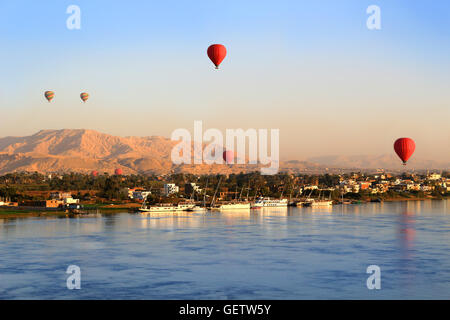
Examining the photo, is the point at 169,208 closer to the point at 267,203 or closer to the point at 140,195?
the point at 140,195

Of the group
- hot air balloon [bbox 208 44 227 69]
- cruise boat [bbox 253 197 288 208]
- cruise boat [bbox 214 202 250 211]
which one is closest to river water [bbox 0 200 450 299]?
hot air balloon [bbox 208 44 227 69]

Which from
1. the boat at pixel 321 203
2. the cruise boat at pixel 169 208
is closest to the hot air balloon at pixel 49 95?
the cruise boat at pixel 169 208

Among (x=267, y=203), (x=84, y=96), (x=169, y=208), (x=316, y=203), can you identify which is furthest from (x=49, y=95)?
(x=316, y=203)

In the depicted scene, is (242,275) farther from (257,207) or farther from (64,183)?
(64,183)

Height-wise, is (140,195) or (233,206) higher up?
(140,195)

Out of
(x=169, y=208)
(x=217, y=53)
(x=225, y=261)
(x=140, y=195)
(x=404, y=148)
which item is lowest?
(x=225, y=261)

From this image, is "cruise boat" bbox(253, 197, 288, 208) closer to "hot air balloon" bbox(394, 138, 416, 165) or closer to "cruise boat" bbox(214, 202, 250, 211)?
"cruise boat" bbox(214, 202, 250, 211)

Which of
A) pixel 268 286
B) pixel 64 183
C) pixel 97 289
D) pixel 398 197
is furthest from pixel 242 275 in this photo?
pixel 398 197
